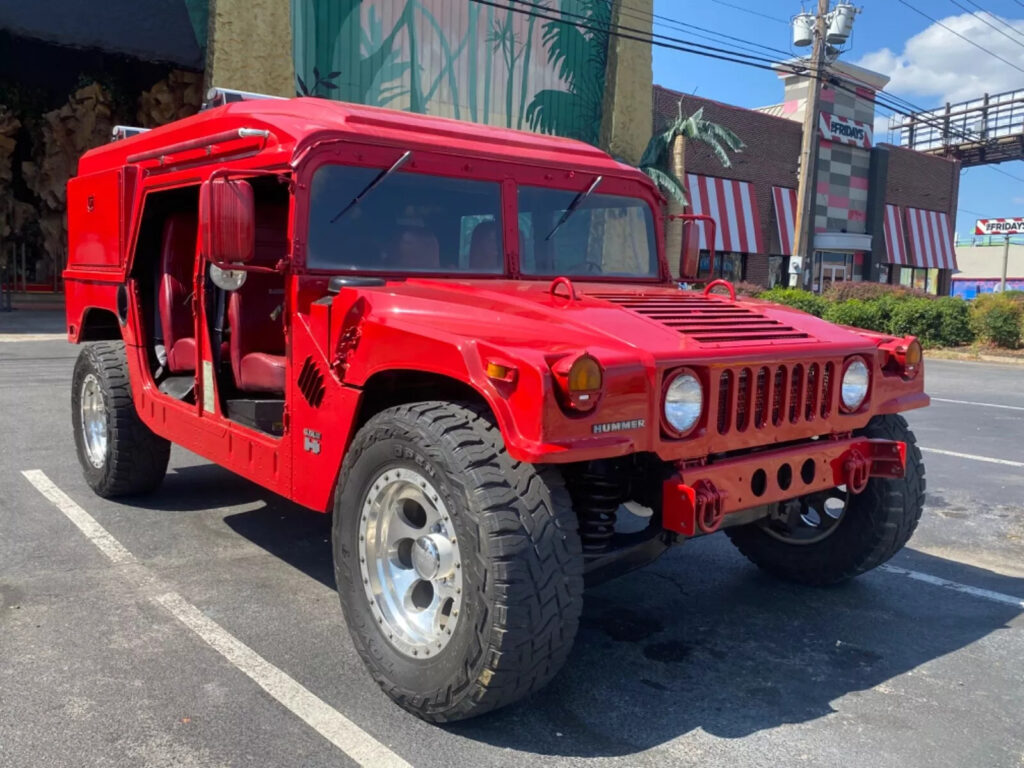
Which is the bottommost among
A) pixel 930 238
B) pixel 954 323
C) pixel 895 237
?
pixel 954 323

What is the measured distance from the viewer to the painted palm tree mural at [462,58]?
58.3 feet

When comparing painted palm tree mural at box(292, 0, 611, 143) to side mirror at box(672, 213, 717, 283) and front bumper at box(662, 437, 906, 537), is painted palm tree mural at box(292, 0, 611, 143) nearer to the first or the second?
side mirror at box(672, 213, 717, 283)

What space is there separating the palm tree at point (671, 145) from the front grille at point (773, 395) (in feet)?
→ 59.9

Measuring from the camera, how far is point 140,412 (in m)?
5.32

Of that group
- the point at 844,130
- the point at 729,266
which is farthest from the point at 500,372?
the point at 844,130

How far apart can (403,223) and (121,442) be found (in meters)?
2.61

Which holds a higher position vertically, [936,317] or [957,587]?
[936,317]

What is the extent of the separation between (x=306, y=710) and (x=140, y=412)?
2836 millimetres

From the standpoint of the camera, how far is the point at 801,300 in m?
20.7

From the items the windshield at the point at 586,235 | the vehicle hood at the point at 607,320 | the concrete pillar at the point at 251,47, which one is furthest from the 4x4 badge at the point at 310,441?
the concrete pillar at the point at 251,47

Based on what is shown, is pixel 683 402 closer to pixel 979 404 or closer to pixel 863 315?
pixel 979 404

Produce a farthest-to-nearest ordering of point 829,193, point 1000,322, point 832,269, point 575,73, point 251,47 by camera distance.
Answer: point 832,269 → point 829,193 → point 575,73 → point 1000,322 → point 251,47

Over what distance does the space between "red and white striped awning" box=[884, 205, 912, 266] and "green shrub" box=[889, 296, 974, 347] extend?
45.3 ft

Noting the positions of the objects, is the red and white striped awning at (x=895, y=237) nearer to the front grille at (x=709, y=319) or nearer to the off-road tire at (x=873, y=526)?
the off-road tire at (x=873, y=526)
